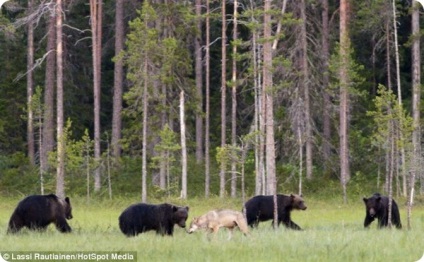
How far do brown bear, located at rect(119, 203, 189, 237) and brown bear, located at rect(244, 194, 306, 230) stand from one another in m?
3.25

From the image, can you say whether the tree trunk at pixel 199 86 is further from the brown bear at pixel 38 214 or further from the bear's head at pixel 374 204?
the brown bear at pixel 38 214

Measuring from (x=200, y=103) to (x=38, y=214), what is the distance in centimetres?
2153

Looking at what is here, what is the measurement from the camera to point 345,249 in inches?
620

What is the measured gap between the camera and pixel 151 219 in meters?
19.1

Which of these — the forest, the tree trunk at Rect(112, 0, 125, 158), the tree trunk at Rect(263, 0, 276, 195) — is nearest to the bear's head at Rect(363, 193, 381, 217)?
the tree trunk at Rect(263, 0, 276, 195)

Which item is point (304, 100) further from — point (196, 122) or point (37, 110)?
point (37, 110)

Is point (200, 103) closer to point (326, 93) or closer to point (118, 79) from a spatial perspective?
point (118, 79)

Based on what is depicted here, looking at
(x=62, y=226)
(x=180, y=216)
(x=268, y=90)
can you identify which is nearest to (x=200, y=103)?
(x=268, y=90)

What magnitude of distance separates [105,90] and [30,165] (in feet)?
30.5

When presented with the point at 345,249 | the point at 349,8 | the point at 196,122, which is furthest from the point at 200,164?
the point at 345,249

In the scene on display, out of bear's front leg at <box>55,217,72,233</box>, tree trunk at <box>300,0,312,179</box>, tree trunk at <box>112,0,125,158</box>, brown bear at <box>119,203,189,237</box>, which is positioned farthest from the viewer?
tree trunk at <box>112,0,125,158</box>

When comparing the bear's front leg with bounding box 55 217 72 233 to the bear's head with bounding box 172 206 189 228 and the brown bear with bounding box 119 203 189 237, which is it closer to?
the brown bear with bounding box 119 203 189 237

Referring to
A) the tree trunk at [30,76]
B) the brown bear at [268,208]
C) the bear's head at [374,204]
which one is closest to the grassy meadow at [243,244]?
the bear's head at [374,204]

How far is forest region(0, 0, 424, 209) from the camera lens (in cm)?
3588
